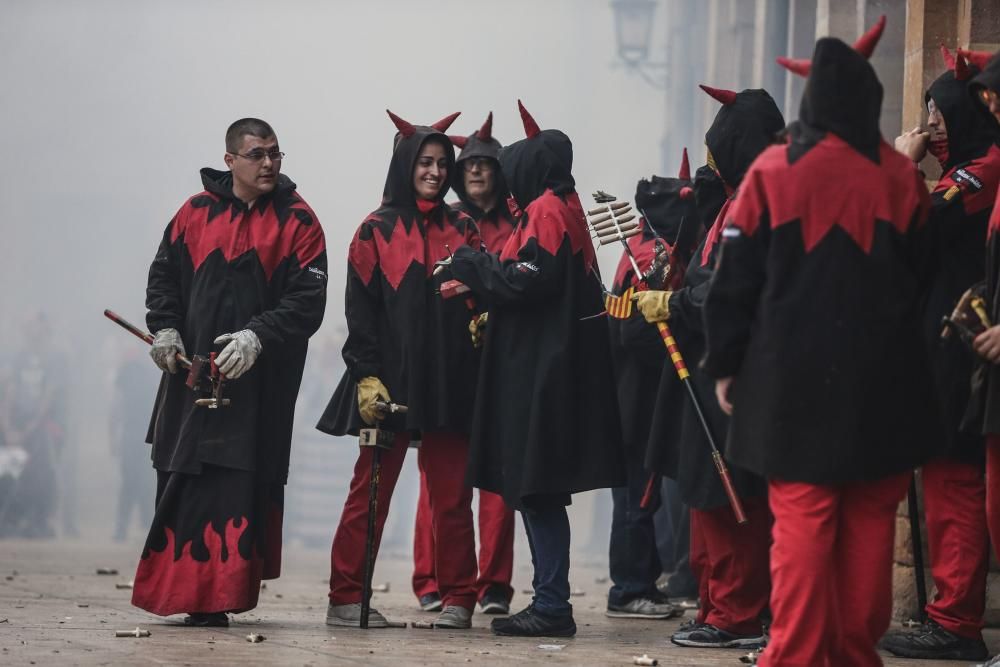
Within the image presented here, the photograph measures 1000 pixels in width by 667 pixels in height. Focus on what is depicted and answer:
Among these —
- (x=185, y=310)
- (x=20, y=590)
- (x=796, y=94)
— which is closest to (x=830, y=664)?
(x=185, y=310)

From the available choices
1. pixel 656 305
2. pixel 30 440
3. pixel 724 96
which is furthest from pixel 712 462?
pixel 30 440

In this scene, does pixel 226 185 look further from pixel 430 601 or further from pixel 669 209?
pixel 430 601

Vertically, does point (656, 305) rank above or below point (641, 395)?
above

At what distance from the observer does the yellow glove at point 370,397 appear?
7.85m

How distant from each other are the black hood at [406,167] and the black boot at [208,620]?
1941 mm

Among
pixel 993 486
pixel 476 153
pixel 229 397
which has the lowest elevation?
pixel 993 486

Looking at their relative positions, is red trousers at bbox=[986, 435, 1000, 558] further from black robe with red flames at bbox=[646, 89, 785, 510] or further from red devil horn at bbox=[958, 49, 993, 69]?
red devil horn at bbox=[958, 49, 993, 69]

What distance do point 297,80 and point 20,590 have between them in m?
17.8

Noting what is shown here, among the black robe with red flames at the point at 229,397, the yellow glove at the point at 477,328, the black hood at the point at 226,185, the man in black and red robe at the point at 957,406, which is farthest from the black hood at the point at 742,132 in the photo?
the black hood at the point at 226,185

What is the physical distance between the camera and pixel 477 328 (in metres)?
8.14

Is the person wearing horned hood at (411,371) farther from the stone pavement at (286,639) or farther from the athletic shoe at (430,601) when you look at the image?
the athletic shoe at (430,601)

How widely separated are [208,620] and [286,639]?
0.59m

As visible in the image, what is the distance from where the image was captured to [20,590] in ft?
32.0

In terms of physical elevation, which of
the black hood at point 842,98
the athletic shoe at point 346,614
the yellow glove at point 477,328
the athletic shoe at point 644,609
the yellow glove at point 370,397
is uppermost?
the black hood at point 842,98
